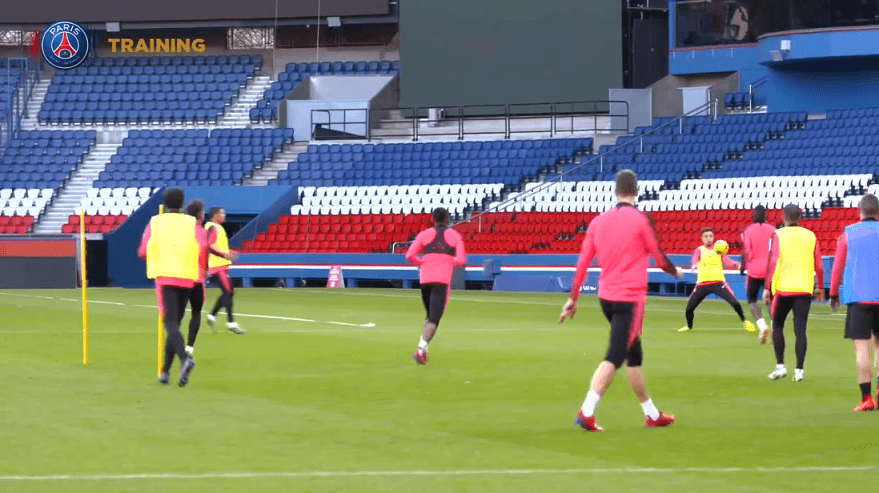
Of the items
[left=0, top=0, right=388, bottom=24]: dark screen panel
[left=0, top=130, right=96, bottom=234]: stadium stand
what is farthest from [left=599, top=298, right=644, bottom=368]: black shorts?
[left=0, top=0, right=388, bottom=24]: dark screen panel

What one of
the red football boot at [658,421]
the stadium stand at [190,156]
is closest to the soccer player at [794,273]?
the red football boot at [658,421]

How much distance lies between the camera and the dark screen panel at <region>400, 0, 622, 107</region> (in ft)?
155

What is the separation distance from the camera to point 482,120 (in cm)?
4984

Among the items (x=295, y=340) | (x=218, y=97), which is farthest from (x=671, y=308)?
(x=218, y=97)

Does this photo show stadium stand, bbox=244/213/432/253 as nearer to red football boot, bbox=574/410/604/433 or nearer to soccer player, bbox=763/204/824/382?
soccer player, bbox=763/204/824/382

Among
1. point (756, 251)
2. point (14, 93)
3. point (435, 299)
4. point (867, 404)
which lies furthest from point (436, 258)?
point (14, 93)

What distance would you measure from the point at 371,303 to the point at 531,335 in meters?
10.3

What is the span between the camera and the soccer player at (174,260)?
560 inches

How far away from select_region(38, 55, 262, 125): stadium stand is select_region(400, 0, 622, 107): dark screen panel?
7.66 m

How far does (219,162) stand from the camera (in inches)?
1909

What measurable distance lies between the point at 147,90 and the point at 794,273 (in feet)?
137

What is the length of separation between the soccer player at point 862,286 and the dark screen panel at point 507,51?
115ft

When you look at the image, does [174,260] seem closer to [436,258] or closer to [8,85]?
[436,258]

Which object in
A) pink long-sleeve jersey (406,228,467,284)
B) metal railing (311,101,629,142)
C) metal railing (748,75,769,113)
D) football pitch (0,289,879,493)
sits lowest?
football pitch (0,289,879,493)
